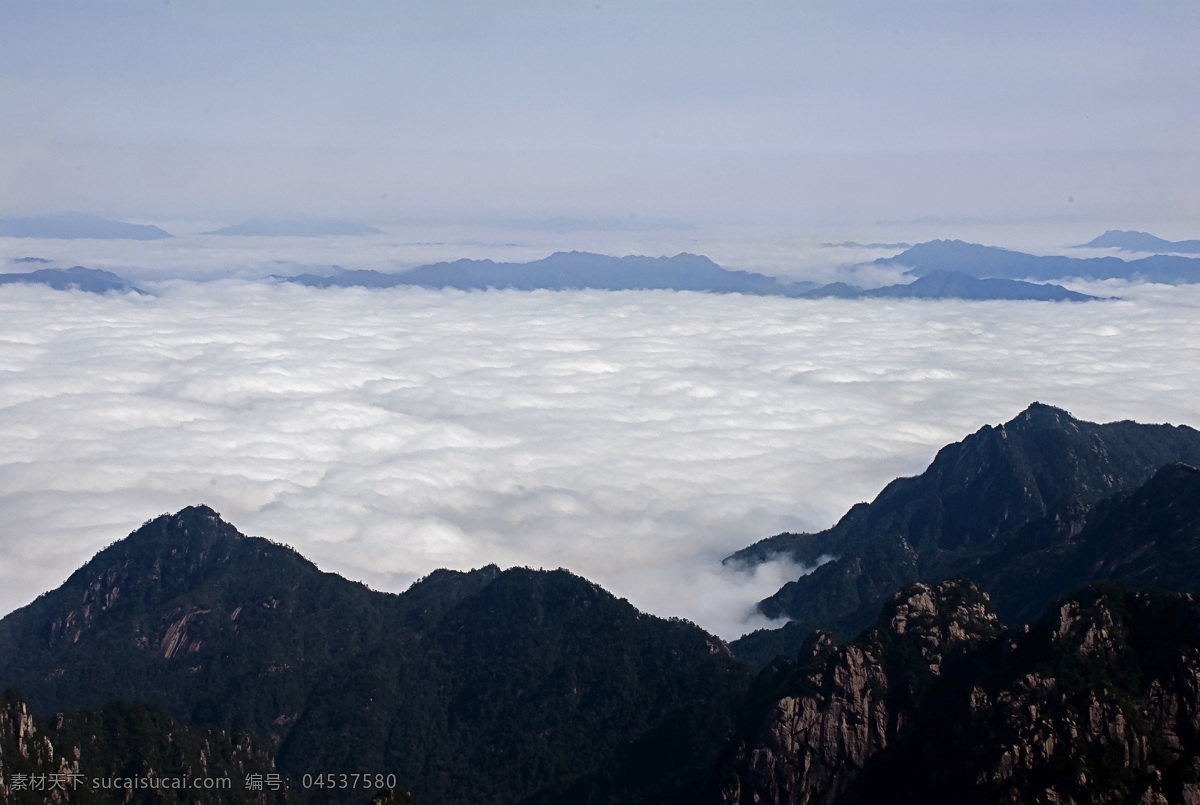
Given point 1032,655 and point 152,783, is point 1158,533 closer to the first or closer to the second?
point 1032,655

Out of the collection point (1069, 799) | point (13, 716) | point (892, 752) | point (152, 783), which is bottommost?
point (152, 783)

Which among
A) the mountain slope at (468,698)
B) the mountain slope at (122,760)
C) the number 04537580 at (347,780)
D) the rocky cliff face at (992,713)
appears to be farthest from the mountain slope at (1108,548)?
the mountain slope at (122,760)

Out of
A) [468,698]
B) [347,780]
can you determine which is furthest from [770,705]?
[468,698]

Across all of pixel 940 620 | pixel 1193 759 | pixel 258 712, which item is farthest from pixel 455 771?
pixel 1193 759

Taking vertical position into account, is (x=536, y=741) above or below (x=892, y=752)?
below

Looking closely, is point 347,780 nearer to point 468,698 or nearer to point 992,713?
point 468,698

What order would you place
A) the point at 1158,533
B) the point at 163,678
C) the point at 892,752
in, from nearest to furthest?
the point at 892,752
the point at 1158,533
the point at 163,678

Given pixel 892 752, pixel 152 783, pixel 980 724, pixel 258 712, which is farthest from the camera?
pixel 258 712
